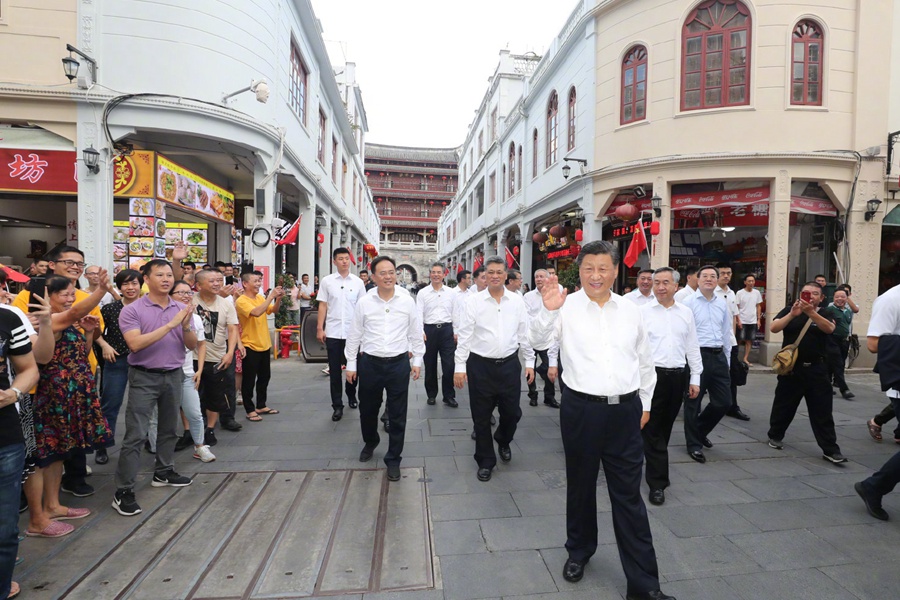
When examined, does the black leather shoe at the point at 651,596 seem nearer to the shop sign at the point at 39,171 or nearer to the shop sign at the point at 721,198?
the shop sign at the point at 721,198

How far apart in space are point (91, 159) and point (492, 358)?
8604 mm

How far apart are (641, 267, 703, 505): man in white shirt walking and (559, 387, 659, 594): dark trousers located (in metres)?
1.23

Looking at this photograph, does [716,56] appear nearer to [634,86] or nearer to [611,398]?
[634,86]

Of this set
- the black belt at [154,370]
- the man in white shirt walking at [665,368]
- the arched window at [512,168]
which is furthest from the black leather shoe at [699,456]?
the arched window at [512,168]

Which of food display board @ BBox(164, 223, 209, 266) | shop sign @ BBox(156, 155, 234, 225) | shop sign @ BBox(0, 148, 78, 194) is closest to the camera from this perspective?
shop sign @ BBox(0, 148, 78, 194)

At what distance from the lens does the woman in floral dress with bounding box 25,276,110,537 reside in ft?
Result: 10.1

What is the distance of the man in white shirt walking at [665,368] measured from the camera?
364 cm

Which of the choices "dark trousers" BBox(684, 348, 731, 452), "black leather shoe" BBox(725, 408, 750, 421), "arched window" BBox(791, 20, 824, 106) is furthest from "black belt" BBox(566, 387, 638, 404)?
"arched window" BBox(791, 20, 824, 106)

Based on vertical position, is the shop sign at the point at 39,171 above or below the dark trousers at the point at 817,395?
above

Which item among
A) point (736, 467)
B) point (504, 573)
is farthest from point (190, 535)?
point (736, 467)

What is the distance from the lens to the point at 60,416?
321 cm

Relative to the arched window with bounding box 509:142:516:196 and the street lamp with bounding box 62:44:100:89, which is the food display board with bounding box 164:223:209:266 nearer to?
the street lamp with bounding box 62:44:100:89

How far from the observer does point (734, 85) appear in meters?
9.62

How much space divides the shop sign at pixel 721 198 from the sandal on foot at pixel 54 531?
11.2 meters
